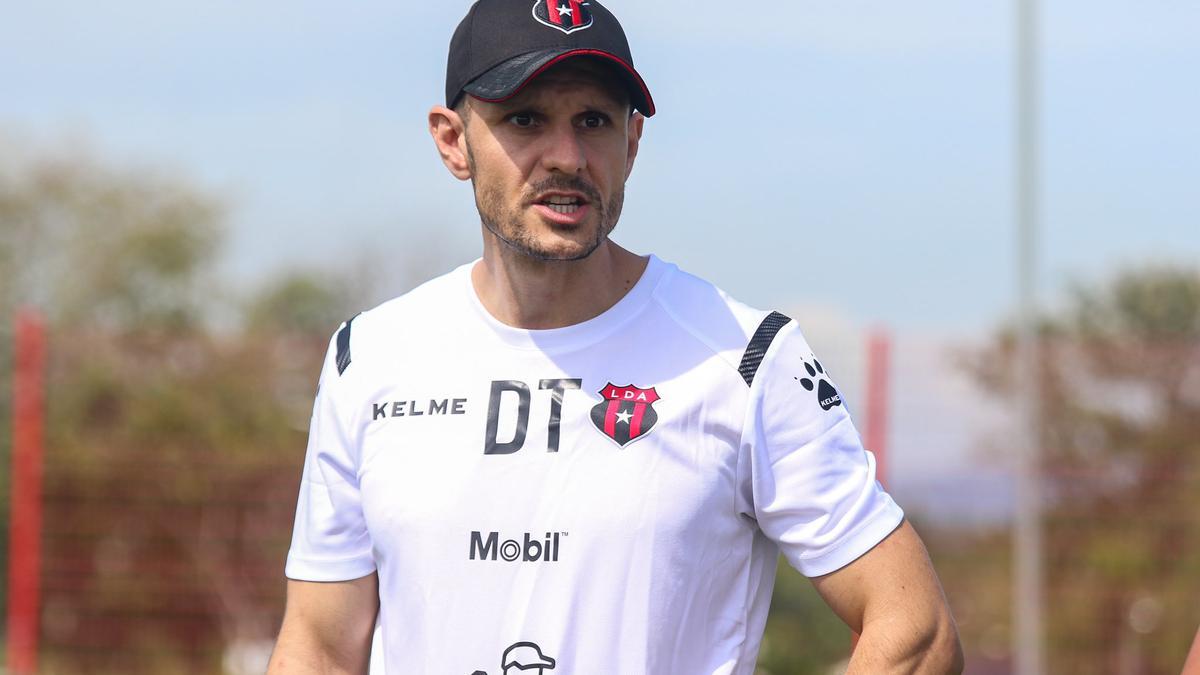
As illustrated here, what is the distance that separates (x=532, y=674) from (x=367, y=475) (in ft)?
A: 1.49

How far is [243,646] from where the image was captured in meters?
9.62

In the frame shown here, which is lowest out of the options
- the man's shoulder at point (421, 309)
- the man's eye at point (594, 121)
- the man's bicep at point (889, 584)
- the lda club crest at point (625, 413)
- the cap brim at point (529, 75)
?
the man's bicep at point (889, 584)

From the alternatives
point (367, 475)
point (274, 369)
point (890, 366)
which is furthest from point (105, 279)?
point (367, 475)

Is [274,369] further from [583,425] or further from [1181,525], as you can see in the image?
[583,425]

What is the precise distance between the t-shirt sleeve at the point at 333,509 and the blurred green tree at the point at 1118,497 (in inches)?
277

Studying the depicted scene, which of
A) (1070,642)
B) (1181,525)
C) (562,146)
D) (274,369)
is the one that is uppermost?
(562,146)

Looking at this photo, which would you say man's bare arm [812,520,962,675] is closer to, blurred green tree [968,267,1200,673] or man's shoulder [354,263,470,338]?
man's shoulder [354,263,470,338]

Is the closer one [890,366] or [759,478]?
[759,478]

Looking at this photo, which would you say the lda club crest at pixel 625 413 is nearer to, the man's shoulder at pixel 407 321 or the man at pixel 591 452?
the man at pixel 591 452

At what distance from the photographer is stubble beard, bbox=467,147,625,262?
2.53 m

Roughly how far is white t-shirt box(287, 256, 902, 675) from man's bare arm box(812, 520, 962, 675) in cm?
4

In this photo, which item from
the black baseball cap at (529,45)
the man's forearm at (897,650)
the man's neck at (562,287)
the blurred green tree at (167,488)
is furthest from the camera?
the blurred green tree at (167,488)

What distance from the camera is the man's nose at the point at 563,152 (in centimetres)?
251

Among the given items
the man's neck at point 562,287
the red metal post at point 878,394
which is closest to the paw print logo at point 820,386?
the man's neck at point 562,287
